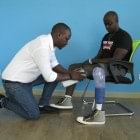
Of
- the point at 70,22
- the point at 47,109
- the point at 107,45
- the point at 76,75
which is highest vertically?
the point at 70,22

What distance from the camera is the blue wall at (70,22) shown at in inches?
168

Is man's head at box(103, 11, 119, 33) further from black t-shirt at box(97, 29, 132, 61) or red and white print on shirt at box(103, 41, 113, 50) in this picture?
red and white print on shirt at box(103, 41, 113, 50)

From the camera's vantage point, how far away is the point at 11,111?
140 inches

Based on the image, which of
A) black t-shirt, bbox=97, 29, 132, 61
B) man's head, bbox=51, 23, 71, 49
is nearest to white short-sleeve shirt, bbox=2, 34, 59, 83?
man's head, bbox=51, 23, 71, 49

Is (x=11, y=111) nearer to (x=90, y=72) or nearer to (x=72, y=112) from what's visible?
(x=72, y=112)

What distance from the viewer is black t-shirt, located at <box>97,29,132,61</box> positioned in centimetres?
347

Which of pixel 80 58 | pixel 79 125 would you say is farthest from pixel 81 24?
pixel 79 125

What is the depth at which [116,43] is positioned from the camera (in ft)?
11.8

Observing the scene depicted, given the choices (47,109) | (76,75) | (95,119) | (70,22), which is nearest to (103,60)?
(76,75)

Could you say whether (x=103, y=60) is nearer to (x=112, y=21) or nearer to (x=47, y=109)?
(x=112, y=21)

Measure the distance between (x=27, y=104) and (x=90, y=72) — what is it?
74cm

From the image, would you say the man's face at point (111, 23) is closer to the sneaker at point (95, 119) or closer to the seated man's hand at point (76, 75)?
the seated man's hand at point (76, 75)

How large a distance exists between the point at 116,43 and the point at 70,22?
973mm

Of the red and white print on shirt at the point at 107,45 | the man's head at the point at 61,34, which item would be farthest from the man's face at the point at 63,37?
the red and white print on shirt at the point at 107,45
